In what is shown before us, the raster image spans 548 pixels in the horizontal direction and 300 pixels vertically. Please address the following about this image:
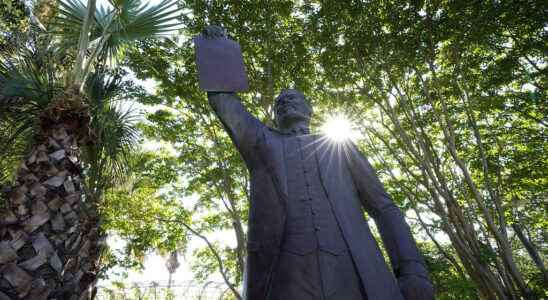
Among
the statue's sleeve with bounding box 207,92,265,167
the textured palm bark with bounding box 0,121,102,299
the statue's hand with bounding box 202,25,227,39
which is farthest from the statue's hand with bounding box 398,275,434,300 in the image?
the textured palm bark with bounding box 0,121,102,299

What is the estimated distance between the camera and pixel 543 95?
788cm

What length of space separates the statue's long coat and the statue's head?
6.1 inches

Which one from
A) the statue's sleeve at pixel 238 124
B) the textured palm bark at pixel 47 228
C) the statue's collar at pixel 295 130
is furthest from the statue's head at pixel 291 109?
the textured palm bark at pixel 47 228

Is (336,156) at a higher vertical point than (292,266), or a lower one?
higher

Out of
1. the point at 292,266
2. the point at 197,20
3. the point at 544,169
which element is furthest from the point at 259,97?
the point at 544,169

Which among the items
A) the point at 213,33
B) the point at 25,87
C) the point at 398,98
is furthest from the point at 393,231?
the point at 398,98

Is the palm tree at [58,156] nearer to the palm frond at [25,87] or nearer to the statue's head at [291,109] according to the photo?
the palm frond at [25,87]

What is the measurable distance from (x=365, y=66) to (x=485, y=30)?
2383 mm

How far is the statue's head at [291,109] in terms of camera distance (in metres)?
1.93

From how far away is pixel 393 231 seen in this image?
4.86 ft

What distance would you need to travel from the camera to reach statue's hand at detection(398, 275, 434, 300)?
1262mm

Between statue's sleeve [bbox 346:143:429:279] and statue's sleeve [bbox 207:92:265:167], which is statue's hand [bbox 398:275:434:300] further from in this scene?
statue's sleeve [bbox 207:92:265:167]

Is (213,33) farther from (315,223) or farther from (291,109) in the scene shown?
(315,223)

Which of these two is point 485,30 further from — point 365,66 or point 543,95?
point 543,95
